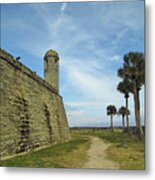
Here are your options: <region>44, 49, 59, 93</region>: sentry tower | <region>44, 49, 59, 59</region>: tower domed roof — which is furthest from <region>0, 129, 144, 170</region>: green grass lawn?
<region>44, 49, 59, 59</region>: tower domed roof

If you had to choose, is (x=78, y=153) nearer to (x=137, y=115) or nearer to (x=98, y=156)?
(x=98, y=156)

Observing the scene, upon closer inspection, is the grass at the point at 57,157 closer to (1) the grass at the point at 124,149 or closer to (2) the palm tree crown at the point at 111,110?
(1) the grass at the point at 124,149

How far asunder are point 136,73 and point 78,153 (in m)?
0.68

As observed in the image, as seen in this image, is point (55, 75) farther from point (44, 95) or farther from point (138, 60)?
point (138, 60)

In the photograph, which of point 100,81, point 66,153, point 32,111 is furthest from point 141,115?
point 32,111

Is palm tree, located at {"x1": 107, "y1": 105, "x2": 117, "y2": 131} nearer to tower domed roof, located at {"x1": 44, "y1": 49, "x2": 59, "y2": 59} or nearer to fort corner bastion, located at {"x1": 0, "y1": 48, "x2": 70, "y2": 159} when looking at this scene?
fort corner bastion, located at {"x1": 0, "y1": 48, "x2": 70, "y2": 159}

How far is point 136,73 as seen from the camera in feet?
9.99

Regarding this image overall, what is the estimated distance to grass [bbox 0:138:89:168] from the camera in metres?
3.08

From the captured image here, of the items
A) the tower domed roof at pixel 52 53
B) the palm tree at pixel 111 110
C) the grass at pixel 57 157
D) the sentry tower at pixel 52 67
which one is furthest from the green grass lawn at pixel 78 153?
the tower domed roof at pixel 52 53

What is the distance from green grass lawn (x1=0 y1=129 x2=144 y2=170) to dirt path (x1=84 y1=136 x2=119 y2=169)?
27 mm

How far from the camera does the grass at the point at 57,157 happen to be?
3.08 meters

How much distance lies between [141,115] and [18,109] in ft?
2.83

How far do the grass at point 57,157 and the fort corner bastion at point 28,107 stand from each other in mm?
50

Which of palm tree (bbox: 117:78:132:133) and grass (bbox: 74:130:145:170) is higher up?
palm tree (bbox: 117:78:132:133)
